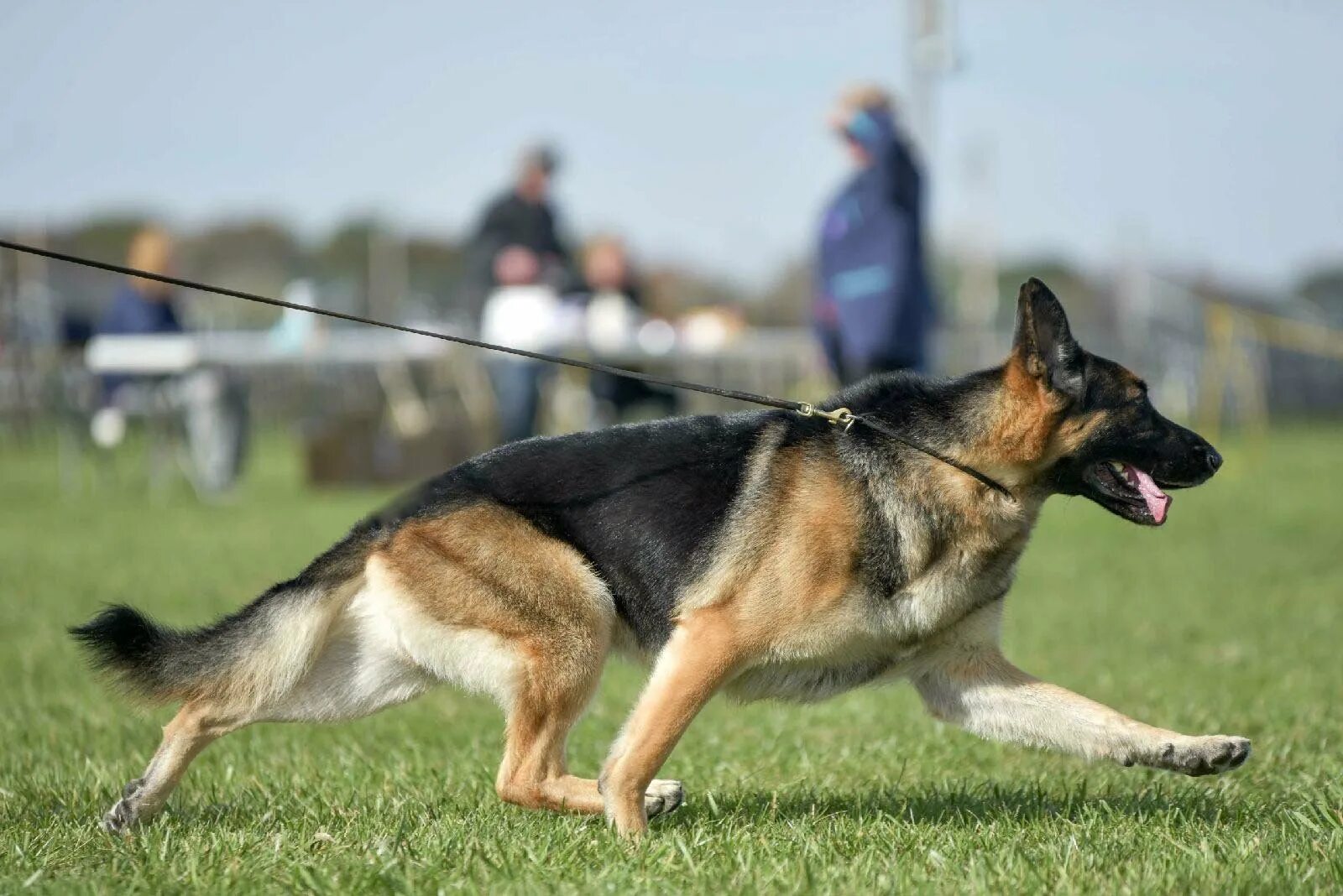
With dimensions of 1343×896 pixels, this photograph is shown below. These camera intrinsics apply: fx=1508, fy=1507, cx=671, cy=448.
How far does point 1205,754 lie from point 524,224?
30.5ft

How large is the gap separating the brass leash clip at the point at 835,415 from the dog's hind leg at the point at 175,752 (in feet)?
6.00

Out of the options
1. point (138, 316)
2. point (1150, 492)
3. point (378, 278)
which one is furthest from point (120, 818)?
point (378, 278)

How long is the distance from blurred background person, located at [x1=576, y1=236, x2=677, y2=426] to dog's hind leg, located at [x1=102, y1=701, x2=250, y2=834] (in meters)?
11.1

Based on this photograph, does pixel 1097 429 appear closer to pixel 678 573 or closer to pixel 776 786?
pixel 678 573

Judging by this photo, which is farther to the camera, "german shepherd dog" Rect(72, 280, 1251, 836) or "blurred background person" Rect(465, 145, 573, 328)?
"blurred background person" Rect(465, 145, 573, 328)

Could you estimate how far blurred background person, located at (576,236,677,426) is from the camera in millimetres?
15727

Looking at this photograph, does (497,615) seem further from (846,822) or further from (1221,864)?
(1221,864)

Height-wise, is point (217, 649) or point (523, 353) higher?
→ point (523, 353)

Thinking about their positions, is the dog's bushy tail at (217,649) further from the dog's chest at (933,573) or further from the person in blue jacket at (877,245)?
the person in blue jacket at (877,245)

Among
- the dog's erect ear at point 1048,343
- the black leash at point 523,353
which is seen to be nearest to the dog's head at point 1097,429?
the dog's erect ear at point 1048,343

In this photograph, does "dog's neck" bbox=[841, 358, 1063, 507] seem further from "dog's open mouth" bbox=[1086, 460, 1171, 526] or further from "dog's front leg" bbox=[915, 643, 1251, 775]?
"dog's front leg" bbox=[915, 643, 1251, 775]

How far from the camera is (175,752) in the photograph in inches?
168

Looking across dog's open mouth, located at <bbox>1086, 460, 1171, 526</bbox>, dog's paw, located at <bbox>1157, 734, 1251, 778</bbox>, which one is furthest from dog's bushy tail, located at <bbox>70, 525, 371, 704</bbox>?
dog's paw, located at <bbox>1157, 734, 1251, 778</bbox>

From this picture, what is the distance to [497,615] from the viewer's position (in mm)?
4180
